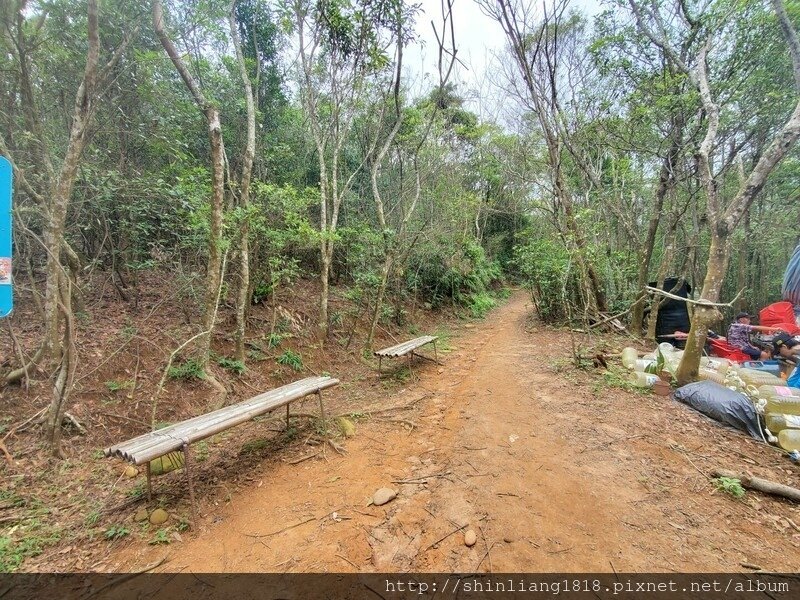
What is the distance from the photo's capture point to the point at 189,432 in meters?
2.73

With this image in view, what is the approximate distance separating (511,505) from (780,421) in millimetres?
3194

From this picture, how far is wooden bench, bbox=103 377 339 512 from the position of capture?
241 cm

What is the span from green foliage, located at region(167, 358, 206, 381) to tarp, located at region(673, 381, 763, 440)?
246 inches

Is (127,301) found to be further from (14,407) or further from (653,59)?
(653,59)

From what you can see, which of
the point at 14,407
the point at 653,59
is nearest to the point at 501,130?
the point at 653,59

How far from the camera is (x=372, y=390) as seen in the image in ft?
18.1

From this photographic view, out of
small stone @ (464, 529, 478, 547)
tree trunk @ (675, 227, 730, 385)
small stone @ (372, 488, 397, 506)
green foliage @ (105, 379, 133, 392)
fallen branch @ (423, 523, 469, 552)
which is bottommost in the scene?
small stone @ (372, 488, 397, 506)

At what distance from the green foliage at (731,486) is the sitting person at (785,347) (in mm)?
5694

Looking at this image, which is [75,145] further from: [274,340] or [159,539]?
[274,340]

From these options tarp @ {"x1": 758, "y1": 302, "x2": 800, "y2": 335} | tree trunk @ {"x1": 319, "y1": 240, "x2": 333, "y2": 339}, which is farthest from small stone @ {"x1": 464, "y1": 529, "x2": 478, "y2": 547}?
tarp @ {"x1": 758, "y1": 302, "x2": 800, "y2": 335}

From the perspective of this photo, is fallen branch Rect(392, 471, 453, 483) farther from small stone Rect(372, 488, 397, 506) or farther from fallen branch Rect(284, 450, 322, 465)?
fallen branch Rect(284, 450, 322, 465)

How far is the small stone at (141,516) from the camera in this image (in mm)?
2575

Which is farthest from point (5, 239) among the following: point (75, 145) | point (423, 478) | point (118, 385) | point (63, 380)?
point (423, 478)

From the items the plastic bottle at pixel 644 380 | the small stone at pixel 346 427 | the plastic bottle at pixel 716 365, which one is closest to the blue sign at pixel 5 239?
the small stone at pixel 346 427
